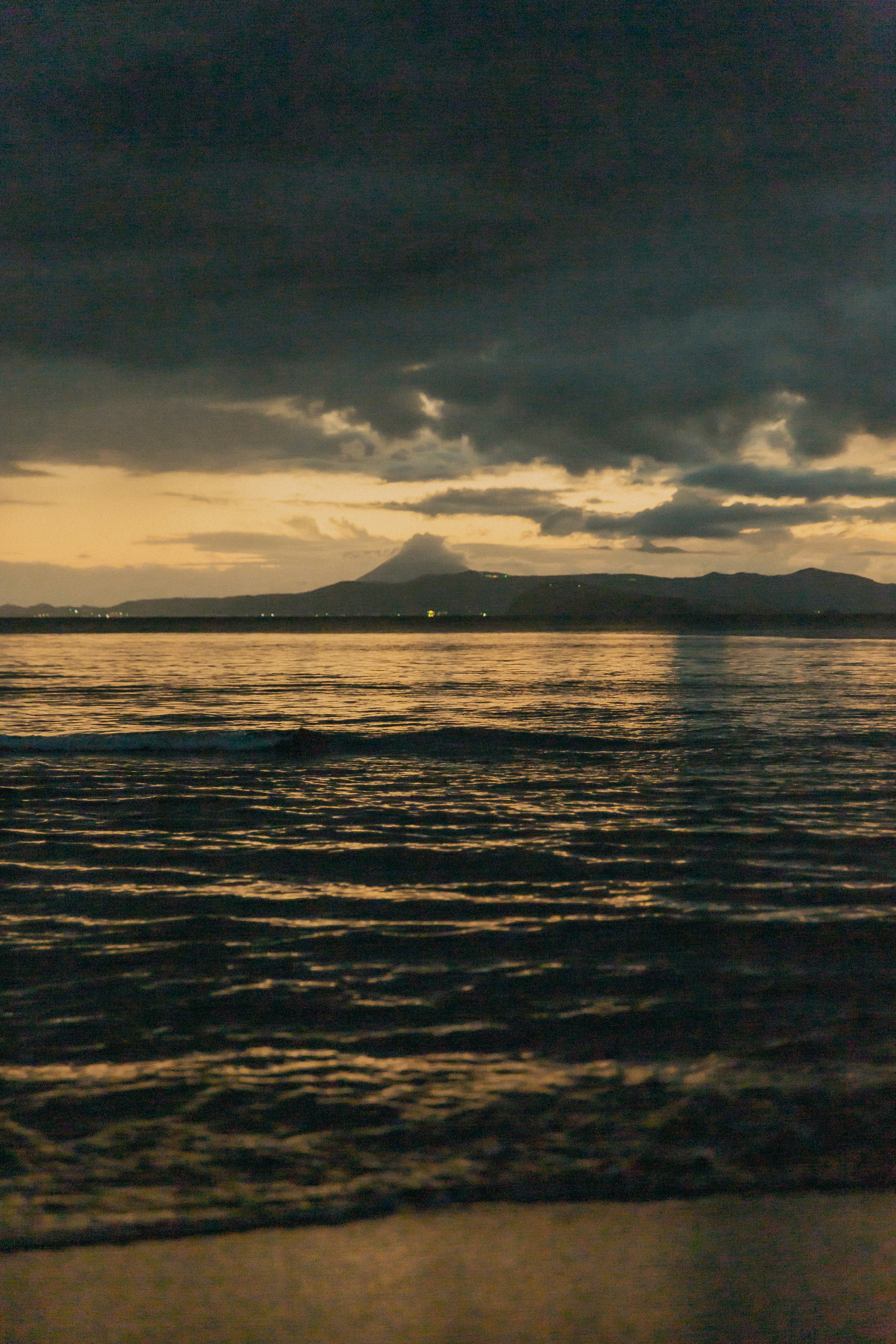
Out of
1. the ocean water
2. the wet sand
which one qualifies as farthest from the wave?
the wet sand

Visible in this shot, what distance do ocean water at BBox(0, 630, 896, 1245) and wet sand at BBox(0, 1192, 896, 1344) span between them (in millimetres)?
211

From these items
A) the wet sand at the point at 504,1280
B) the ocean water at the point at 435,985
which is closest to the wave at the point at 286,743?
the ocean water at the point at 435,985

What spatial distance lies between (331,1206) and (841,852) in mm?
9871

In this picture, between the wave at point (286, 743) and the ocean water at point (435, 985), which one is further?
the wave at point (286, 743)

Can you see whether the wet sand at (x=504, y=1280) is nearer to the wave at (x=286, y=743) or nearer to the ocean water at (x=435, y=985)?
the ocean water at (x=435, y=985)

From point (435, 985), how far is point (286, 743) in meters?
17.3

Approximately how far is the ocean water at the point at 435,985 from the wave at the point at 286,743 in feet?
7.52

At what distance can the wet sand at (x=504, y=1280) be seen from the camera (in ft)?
12.3

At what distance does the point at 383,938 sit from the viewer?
8.98m

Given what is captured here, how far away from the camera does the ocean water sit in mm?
5035

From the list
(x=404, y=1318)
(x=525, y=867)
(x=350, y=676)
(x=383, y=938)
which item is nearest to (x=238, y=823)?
(x=525, y=867)

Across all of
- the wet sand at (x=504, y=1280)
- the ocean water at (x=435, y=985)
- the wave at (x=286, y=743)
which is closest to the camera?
the wet sand at (x=504, y=1280)

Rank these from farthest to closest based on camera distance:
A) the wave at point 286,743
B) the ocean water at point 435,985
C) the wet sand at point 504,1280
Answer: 1. the wave at point 286,743
2. the ocean water at point 435,985
3. the wet sand at point 504,1280

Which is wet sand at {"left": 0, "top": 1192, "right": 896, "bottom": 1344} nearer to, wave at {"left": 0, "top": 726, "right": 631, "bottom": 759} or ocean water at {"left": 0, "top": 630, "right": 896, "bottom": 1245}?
ocean water at {"left": 0, "top": 630, "right": 896, "bottom": 1245}
